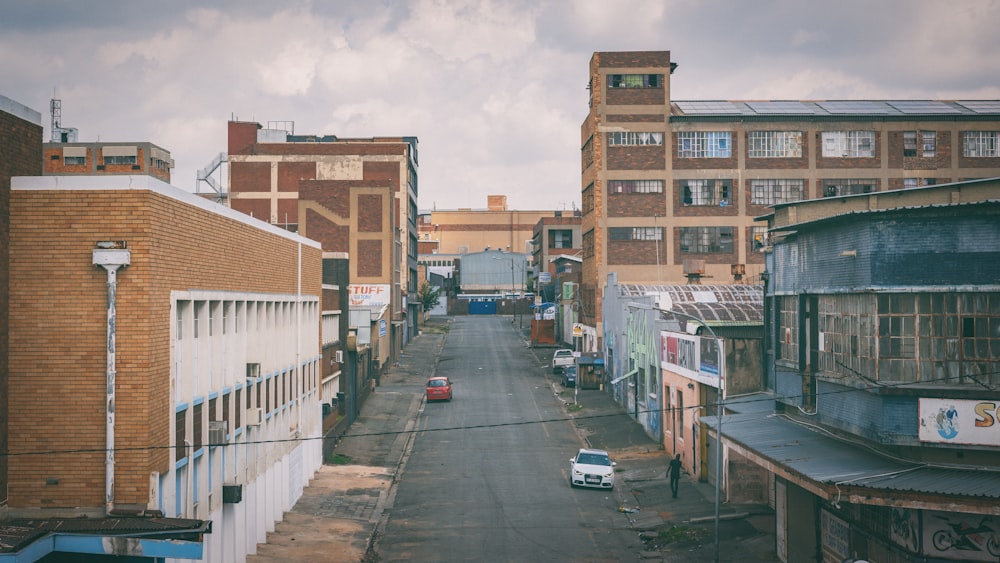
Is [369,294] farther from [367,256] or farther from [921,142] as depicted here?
[921,142]

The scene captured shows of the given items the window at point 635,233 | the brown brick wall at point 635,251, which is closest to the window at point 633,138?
the window at point 635,233

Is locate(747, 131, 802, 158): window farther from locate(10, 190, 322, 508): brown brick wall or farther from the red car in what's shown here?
locate(10, 190, 322, 508): brown brick wall

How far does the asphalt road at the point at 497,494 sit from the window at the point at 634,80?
79.2 ft

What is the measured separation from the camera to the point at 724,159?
6969 cm

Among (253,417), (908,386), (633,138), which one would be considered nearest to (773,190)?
(633,138)

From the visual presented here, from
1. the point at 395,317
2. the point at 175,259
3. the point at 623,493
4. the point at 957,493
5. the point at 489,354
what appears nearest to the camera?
the point at 957,493

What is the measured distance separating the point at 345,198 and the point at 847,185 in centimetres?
4195

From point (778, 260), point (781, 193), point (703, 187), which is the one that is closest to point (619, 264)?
point (703, 187)

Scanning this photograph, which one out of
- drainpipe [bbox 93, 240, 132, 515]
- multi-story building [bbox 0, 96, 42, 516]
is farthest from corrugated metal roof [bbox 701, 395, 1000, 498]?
multi-story building [bbox 0, 96, 42, 516]

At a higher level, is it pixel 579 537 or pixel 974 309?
pixel 974 309

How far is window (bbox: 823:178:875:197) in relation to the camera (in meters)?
69.5

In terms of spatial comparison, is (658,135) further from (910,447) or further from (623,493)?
(910,447)

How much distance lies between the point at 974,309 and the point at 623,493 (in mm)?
19922

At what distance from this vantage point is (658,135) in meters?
69.7
